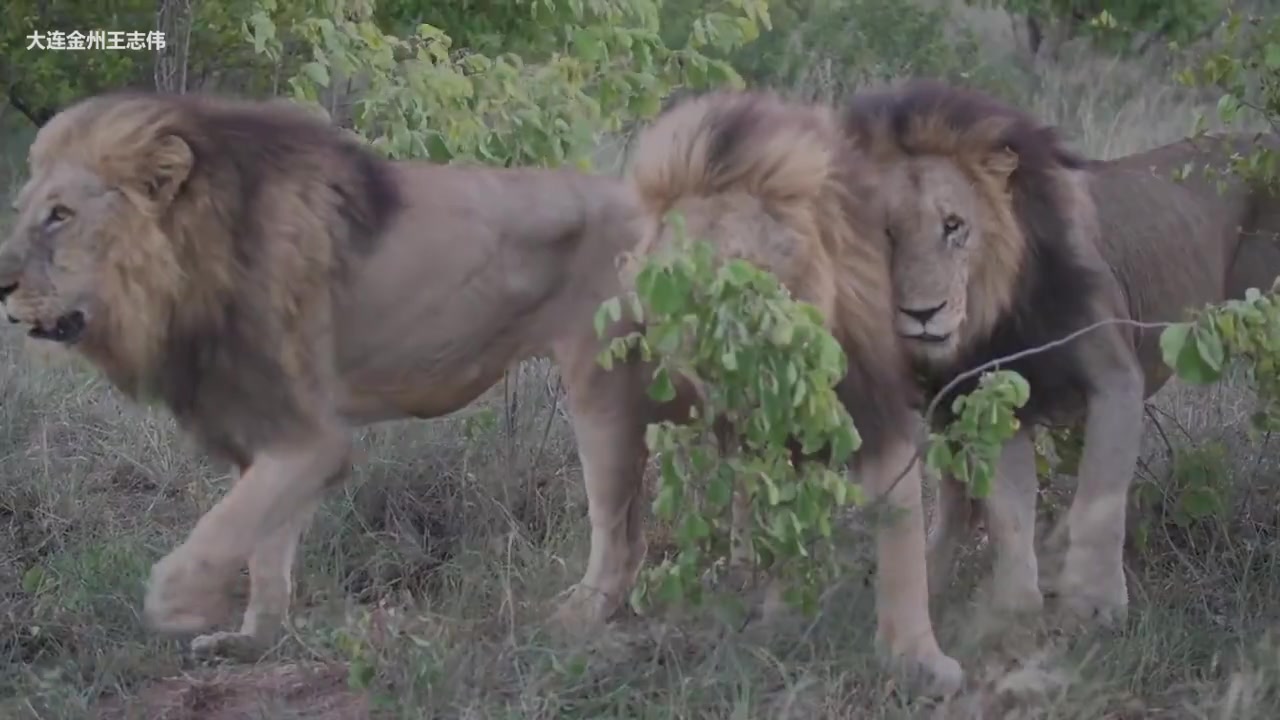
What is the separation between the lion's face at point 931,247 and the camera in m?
3.48

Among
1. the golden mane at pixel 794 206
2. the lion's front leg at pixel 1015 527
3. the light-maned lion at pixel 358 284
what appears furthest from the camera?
the lion's front leg at pixel 1015 527

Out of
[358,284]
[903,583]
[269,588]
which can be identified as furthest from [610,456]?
[903,583]

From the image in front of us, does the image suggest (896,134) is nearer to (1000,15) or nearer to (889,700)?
(889,700)

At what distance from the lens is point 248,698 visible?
361 cm

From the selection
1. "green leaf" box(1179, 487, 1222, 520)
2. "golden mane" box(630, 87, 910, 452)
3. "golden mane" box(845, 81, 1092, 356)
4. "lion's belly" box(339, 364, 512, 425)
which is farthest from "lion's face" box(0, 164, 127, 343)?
"green leaf" box(1179, 487, 1222, 520)

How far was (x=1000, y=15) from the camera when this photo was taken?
1608 centimetres

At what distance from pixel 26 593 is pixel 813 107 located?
6.97 ft

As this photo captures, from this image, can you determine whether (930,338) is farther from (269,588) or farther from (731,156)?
(269,588)

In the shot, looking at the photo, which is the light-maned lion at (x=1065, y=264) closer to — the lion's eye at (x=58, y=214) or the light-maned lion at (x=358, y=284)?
the light-maned lion at (x=358, y=284)

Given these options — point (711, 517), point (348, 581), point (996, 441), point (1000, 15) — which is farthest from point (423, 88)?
A: point (1000, 15)

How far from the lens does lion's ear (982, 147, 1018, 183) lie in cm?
367

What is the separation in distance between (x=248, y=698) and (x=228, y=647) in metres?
0.32

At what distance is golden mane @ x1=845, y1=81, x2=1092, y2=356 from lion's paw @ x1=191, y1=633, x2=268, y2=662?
64.9 inches

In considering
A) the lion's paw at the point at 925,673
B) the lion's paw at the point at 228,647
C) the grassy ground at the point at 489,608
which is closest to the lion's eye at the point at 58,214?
the grassy ground at the point at 489,608
